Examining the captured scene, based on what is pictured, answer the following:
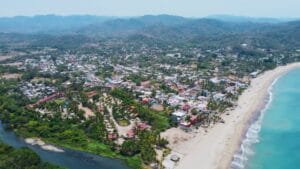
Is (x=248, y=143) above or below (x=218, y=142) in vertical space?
below

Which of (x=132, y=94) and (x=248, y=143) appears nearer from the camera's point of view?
(x=248, y=143)

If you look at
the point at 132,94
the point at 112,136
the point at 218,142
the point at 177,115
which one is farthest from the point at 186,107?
the point at 112,136

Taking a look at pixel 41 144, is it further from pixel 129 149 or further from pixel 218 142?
pixel 218 142

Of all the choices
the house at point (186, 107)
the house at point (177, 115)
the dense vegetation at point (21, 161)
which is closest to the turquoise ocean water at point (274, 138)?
the house at point (177, 115)

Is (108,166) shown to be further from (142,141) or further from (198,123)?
(198,123)

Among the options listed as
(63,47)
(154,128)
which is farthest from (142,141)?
(63,47)

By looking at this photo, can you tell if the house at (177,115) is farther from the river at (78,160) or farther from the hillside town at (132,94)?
A: the river at (78,160)

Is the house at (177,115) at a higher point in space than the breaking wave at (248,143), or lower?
higher
